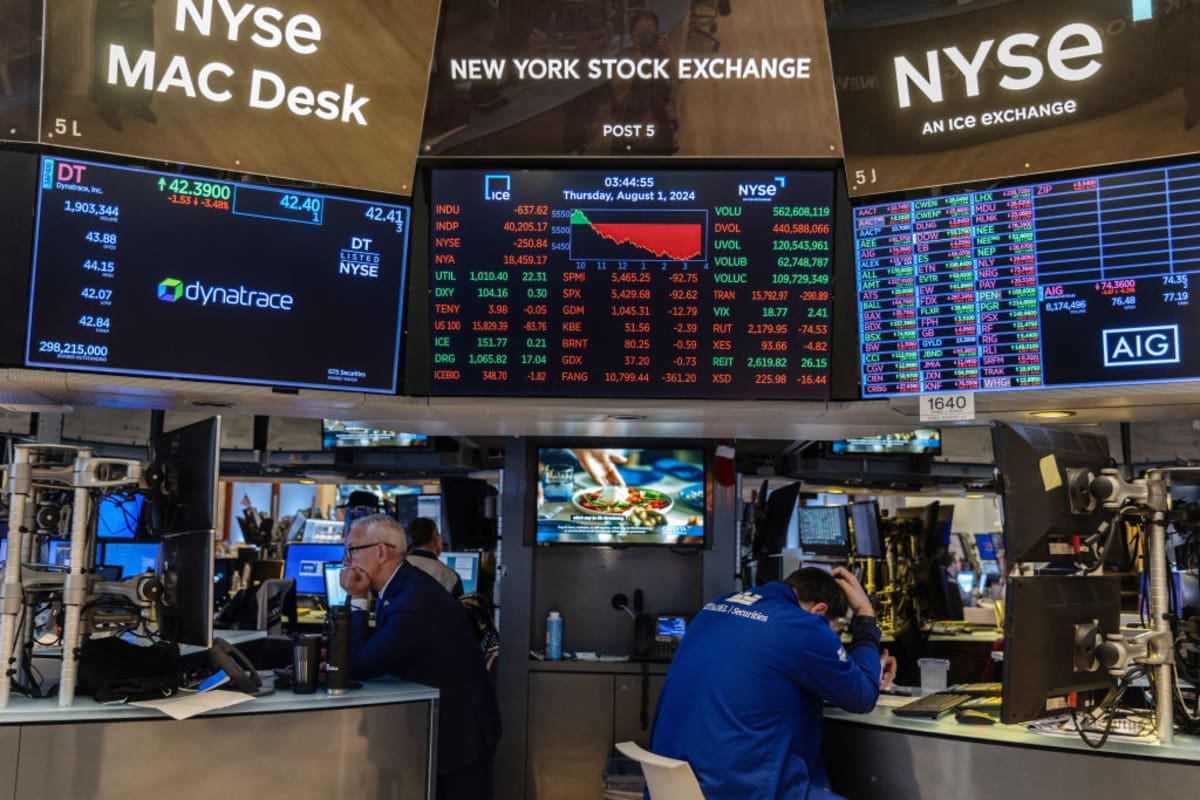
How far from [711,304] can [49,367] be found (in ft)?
7.51

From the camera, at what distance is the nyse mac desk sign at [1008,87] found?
3623 mm

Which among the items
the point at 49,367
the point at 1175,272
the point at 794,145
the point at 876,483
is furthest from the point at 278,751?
the point at 876,483

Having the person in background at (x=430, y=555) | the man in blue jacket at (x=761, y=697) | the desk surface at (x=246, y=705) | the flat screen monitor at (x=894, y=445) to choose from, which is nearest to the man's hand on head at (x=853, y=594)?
the man in blue jacket at (x=761, y=697)

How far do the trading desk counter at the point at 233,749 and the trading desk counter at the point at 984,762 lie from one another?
138 cm

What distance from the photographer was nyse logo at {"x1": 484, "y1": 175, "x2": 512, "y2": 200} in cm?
403

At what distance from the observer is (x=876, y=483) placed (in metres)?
11.8

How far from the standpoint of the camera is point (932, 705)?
11.2 feet

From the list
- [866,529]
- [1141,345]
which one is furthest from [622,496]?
[1141,345]

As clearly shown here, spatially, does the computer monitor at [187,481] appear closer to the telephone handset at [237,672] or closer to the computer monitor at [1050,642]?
the telephone handset at [237,672]

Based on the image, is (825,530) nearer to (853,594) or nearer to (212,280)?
(853,594)

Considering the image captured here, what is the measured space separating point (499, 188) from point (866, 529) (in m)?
3.68

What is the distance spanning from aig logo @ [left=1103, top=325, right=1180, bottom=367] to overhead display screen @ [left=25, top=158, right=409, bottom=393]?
2.50 m

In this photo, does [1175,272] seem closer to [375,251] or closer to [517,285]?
[517,285]

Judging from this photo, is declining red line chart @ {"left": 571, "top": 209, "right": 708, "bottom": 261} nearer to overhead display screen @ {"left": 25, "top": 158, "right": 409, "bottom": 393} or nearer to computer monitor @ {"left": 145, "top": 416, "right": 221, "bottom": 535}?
overhead display screen @ {"left": 25, "top": 158, "right": 409, "bottom": 393}
